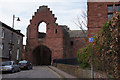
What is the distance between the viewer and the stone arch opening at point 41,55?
42.8 metres

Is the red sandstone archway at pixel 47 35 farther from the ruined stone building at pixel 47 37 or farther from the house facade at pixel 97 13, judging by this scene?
the house facade at pixel 97 13

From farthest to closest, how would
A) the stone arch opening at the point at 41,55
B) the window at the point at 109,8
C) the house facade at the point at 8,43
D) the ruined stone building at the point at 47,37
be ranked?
the stone arch opening at the point at 41,55
the ruined stone building at the point at 47,37
the house facade at the point at 8,43
the window at the point at 109,8

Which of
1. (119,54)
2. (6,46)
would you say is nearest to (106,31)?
(119,54)

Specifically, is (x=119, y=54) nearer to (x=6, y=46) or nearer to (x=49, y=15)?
(x=6, y=46)

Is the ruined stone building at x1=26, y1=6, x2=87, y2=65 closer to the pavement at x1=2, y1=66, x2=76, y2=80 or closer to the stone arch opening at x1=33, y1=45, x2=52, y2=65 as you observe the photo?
the stone arch opening at x1=33, y1=45, x2=52, y2=65

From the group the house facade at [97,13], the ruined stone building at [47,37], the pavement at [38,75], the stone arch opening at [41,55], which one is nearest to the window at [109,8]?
the house facade at [97,13]

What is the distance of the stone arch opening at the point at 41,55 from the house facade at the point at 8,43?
226 inches

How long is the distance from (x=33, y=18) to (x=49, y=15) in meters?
4.26

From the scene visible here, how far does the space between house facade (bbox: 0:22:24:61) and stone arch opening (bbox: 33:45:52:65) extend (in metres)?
5.74

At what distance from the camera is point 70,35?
49719 mm

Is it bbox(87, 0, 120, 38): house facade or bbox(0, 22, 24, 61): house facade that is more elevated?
bbox(87, 0, 120, 38): house facade

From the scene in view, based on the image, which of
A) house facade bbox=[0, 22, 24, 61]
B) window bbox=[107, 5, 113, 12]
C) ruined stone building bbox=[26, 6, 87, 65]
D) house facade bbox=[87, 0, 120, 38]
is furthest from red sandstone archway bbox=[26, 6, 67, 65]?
window bbox=[107, 5, 113, 12]

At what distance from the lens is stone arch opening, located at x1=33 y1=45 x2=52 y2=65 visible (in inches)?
A: 1684

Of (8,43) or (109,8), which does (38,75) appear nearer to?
(109,8)
